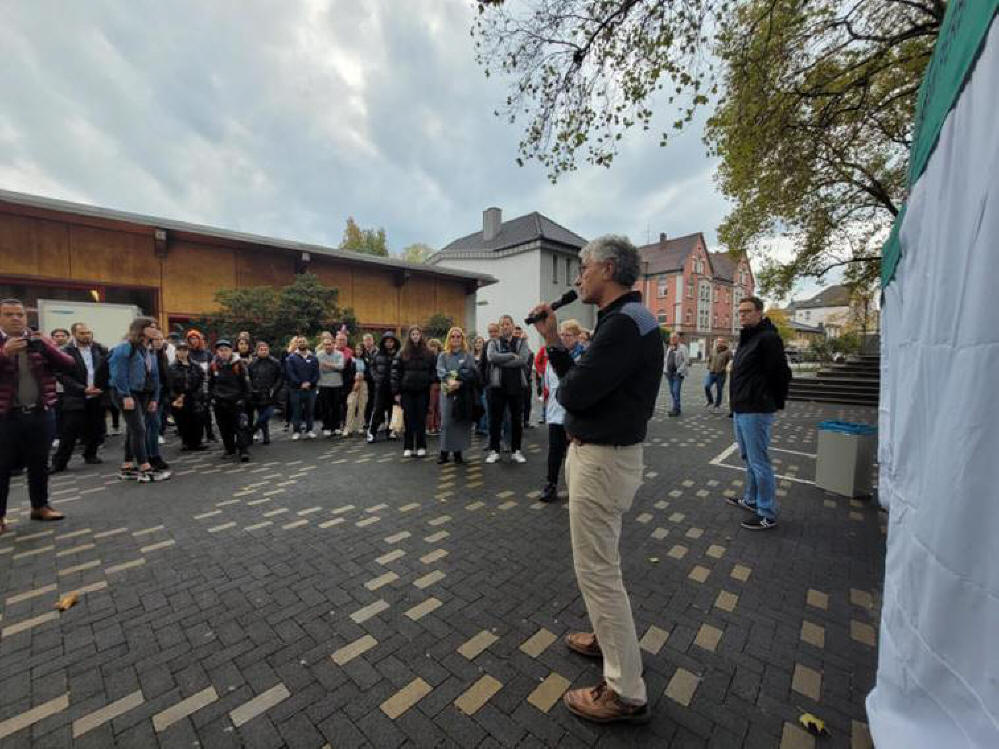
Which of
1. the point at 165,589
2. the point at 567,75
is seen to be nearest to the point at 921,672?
the point at 165,589

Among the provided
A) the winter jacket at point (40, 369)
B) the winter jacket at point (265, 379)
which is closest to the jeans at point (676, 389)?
the winter jacket at point (265, 379)

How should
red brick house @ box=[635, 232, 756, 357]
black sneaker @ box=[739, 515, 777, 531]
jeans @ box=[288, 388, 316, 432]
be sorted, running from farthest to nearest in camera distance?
red brick house @ box=[635, 232, 756, 357] → jeans @ box=[288, 388, 316, 432] → black sneaker @ box=[739, 515, 777, 531]

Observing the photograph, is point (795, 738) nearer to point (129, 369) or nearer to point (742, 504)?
point (742, 504)

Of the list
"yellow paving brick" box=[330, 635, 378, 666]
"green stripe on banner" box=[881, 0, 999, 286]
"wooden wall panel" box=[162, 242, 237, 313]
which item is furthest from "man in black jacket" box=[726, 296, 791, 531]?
"wooden wall panel" box=[162, 242, 237, 313]

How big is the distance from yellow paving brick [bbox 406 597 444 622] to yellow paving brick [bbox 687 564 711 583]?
76.7 inches

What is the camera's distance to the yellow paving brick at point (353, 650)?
2328 mm

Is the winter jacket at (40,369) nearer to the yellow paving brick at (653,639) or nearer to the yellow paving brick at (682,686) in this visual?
the yellow paving brick at (653,639)

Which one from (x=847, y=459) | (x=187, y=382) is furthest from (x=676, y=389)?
(x=187, y=382)

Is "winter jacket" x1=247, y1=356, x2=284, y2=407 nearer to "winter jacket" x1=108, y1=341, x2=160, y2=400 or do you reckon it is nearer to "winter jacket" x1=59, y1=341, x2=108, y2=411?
"winter jacket" x1=108, y1=341, x2=160, y2=400

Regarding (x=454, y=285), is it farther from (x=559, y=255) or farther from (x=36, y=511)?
(x=36, y=511)

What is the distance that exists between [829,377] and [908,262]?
16716mm

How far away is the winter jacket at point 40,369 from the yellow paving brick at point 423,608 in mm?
4385

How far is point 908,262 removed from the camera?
2.33 meters

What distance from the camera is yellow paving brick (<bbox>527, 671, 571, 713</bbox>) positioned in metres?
2.04
